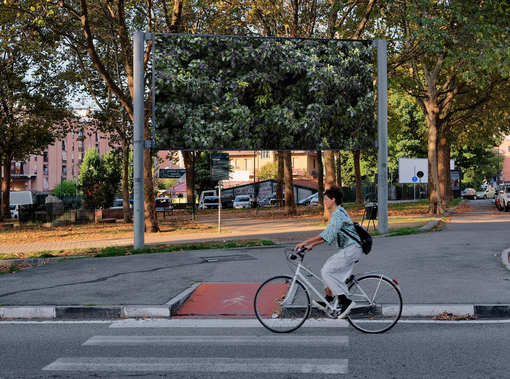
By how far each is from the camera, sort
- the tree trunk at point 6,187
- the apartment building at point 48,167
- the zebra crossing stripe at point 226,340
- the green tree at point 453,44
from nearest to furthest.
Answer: the zebra crossing stripe at point 226,340, the green tree at point 453,44, the tree trunk at point 6,187, the apartment building at point 48,167

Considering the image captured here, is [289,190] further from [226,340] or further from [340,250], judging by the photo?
[226,340]

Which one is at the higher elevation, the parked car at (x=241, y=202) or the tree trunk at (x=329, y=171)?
the tree trunk at (x=329, y=171)

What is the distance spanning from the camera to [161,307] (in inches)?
290

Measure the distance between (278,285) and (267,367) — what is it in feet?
4.54

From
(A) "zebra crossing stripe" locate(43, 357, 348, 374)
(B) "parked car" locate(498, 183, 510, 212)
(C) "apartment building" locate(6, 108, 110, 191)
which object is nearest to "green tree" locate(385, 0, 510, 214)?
(B) "parked car" locate(498, 183, 510, 212)

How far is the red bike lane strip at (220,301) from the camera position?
739 centimetres

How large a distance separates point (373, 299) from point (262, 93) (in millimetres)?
10987

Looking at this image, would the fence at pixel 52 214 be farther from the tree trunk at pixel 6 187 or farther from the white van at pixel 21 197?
the white van at pixel 21 197

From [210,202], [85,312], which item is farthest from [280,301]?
[210,202]

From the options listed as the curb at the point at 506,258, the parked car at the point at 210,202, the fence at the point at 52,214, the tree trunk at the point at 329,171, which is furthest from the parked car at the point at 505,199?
the parked car at the point at 210,202

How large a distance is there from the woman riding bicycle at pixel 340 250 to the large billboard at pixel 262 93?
31.8ft

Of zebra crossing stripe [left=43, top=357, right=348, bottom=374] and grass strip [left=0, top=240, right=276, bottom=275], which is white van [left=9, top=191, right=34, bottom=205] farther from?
zebra crossing stripe [left=43, top=357, right=348, bottom=374]

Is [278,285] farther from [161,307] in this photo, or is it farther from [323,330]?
[161,307]

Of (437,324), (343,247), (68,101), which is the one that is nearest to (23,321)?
(343,247)
